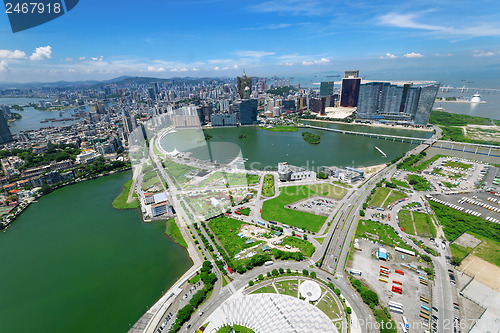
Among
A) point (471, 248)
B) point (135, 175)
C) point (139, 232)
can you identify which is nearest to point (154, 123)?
point (135, 175)

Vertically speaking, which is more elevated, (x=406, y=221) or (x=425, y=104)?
(x=425, y=104)

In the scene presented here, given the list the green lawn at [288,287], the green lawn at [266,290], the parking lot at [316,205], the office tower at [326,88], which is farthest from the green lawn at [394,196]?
the office tower at [326,88]

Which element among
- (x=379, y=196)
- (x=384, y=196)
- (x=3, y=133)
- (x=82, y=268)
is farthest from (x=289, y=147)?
(x=3, y=133)

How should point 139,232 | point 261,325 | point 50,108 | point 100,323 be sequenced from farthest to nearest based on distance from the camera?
point 50,108
point 139,232
point 100,323
point 261,325

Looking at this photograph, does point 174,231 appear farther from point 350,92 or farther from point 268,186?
point 350,92

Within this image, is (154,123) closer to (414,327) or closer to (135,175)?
(135,175)

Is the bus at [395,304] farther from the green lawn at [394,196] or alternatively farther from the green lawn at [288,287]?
the green lawn at [394,196]
